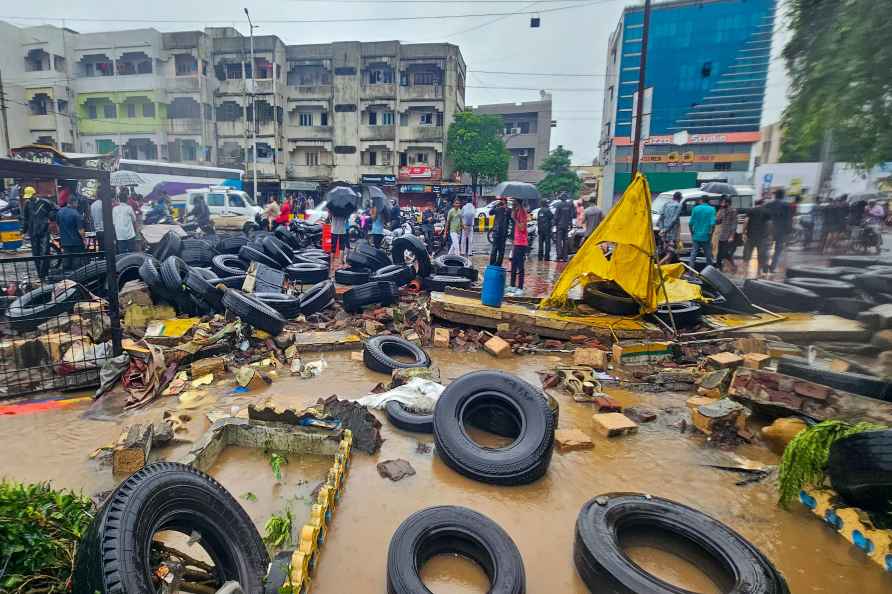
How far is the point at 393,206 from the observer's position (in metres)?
19.6

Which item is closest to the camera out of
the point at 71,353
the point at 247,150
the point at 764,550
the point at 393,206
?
the point at 764,550

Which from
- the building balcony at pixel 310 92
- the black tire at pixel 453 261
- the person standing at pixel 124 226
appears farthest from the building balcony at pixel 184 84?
the black tire at pixel 453 261

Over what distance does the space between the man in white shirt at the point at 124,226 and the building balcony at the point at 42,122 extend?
144 ft

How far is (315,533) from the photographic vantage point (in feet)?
8.82

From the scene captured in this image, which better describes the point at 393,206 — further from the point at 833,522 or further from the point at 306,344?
the point at 833,522

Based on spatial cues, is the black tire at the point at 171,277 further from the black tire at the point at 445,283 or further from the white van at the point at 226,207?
the white van at the point at 226,207

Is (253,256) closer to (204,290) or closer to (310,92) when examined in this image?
(204,290)

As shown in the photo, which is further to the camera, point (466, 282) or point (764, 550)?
point (466, 282)

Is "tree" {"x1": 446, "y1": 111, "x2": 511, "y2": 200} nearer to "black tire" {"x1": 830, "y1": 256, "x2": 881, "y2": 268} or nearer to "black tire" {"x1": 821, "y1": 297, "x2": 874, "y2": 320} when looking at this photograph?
"black tire" {"x1": 830, "y1": 256, "x2": 881, "y2": 268}

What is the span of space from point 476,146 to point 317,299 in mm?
34861

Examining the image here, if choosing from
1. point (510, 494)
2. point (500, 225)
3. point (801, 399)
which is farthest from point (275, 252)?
point (801, 399)

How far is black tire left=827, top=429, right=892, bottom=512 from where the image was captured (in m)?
2.95

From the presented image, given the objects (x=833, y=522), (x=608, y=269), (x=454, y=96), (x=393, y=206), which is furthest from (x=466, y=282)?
(x=454, y=96)

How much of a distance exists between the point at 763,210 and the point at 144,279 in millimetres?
13649
